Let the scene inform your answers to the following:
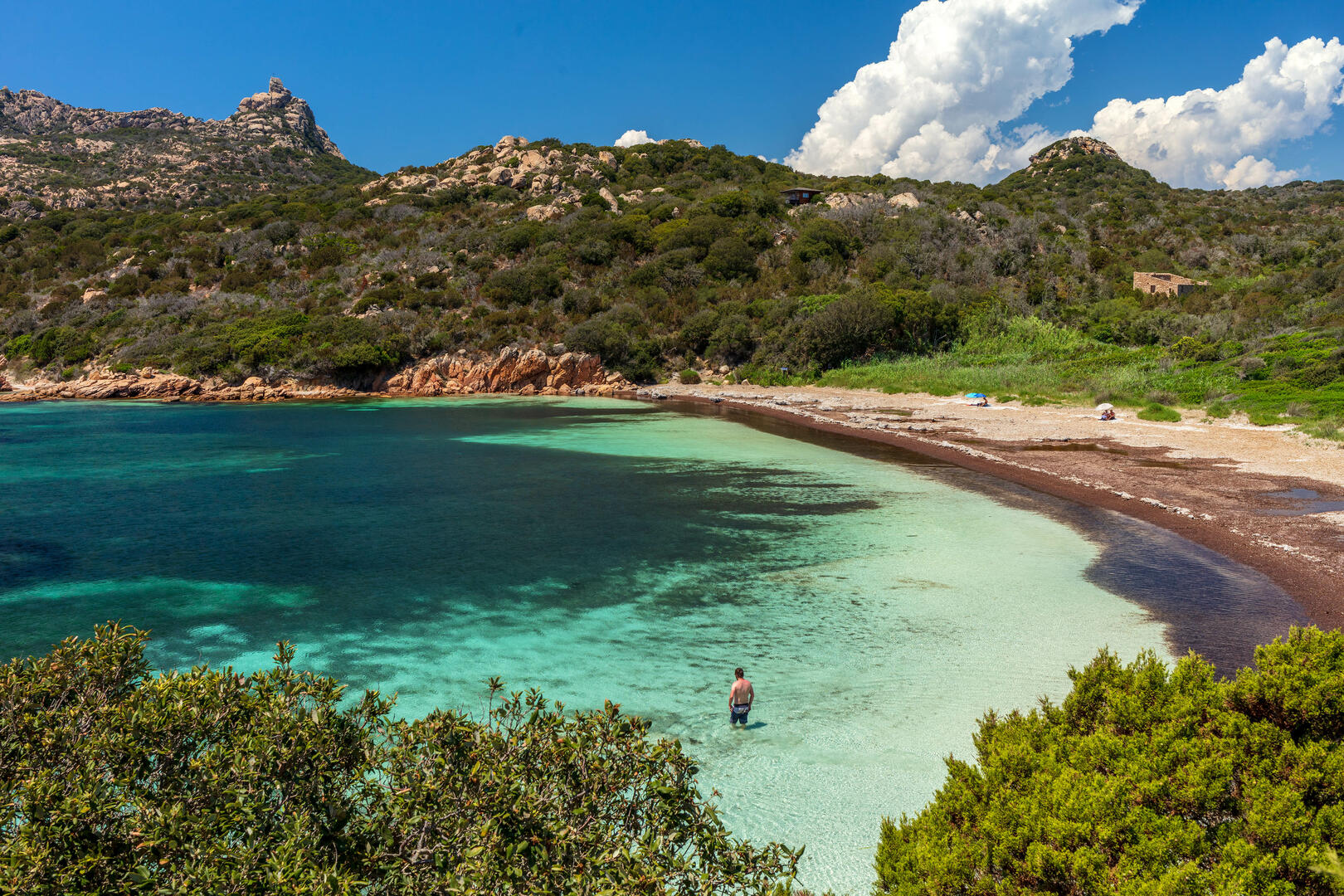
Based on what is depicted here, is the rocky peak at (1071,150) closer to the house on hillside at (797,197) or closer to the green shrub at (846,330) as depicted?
the house on hillside at (797,197)

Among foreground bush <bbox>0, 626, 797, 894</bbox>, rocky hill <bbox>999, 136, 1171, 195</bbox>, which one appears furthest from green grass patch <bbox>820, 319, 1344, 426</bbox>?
rocky hill <bbox>999, 136, 1171, 195</bbox>

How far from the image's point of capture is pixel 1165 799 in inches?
152

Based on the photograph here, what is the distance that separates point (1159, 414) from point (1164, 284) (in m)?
32.1

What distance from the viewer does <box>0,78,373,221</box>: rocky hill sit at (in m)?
79.5

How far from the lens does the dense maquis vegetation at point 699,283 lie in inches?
1735

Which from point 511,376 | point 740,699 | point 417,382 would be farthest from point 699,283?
point 740,699

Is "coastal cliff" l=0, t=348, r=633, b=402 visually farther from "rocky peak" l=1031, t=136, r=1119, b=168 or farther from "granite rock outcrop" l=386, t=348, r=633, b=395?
"rocky peak" l=1031, t=136, r=1119, b=168

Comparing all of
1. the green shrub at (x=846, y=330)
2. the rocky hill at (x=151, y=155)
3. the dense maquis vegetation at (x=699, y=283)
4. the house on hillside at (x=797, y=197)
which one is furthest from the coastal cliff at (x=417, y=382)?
the rocky hill at (x=151, y=155)

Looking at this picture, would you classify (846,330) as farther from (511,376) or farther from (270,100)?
(270,100)

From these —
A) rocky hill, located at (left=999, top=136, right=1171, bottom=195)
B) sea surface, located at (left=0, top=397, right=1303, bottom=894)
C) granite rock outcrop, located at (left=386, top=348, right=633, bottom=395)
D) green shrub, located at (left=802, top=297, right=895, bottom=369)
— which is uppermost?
rocky hill, located at (left=999, top=136, right=1171, bottom=195)

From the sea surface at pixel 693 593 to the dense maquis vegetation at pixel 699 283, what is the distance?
22.1 m

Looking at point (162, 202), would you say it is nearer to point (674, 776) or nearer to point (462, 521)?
point (462, 521)

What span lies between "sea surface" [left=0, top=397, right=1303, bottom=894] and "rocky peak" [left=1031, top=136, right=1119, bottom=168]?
10627 cm

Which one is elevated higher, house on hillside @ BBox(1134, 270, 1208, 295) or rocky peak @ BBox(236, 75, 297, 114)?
rocky peak @ BBox(236, 75, 297, 114)
